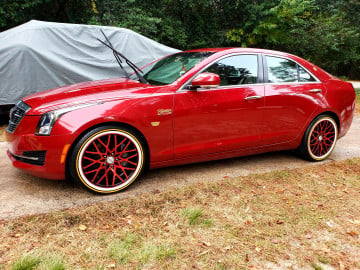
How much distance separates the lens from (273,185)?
11.6 feet

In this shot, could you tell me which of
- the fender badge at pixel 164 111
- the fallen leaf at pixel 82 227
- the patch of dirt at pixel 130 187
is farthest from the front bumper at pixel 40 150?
the fender badge at pixel 164 111

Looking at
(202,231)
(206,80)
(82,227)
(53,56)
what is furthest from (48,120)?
(53,56)

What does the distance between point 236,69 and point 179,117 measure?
1.02 m

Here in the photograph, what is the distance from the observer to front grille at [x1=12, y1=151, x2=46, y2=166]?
2936 millimetres

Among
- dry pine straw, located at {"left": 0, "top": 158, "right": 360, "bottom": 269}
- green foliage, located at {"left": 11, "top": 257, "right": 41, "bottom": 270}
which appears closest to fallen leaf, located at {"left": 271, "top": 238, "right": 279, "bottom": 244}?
dry pine straw, located at {"left": 0, "top": 158, "right": 360, "bottom": 269}

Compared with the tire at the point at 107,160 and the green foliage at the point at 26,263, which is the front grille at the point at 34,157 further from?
the green foliage at the point at 26,263

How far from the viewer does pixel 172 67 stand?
12.7 ft

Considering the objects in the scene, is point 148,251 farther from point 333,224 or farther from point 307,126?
point 307,126

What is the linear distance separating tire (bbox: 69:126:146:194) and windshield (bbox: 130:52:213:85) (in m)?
0.84

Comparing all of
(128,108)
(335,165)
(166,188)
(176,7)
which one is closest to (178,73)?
(128,108)

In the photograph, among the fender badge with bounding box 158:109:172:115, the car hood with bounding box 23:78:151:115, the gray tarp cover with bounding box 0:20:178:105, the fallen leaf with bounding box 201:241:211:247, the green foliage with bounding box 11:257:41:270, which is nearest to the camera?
the green foliage with bounding box 11:257:41:270

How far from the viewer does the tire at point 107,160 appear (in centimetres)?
298

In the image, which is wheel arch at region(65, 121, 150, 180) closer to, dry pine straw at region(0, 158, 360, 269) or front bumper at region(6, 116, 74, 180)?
front bumper at region(6, 116, 74, 180)

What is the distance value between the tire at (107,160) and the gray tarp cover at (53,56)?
155 inches
